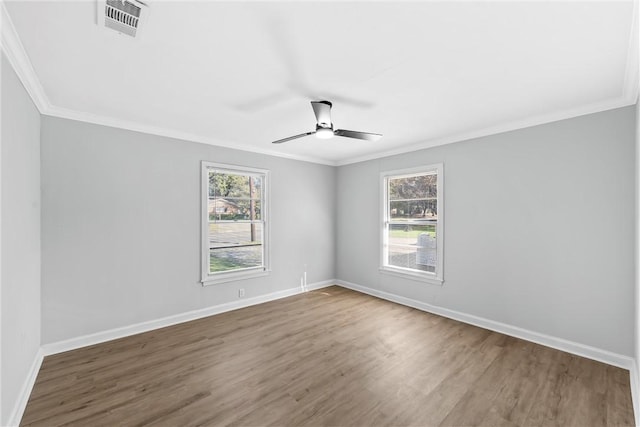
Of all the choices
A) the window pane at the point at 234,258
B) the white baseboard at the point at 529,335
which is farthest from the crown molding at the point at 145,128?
the white baseboard at the point at 529,335

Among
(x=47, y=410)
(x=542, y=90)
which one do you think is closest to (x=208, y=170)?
(x=47, y=410)

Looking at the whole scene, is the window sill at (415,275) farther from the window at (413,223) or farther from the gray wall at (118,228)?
the gray wall at (118,228)

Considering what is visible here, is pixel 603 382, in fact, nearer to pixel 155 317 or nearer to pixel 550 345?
pixel 550 345

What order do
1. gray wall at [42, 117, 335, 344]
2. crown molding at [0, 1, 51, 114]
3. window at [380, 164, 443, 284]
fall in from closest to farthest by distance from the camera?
crown molding at [0, 1, 51, 114]
gray wall at [42, 117, 335, 344]
window at [380, 164, 443, 284]

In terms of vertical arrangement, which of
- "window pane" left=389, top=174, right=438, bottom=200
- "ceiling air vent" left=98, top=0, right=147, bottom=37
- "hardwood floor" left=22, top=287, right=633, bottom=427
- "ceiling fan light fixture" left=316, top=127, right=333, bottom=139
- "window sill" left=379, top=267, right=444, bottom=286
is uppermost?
"ceiling air vent" left=98, top=0, right=147, bottom=37

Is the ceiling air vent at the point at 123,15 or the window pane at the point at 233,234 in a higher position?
the ceiling air vent at the point at 123,15

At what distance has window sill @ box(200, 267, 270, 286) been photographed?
14.1ft

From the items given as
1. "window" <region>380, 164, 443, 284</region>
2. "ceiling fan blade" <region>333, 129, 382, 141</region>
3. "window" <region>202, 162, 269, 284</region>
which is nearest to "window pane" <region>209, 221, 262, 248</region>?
"window" <region>202, 162, 269, 284</region>

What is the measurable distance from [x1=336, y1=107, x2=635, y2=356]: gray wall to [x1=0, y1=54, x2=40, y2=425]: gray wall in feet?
15.1

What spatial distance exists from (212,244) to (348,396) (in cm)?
295

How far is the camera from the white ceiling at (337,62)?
167cm

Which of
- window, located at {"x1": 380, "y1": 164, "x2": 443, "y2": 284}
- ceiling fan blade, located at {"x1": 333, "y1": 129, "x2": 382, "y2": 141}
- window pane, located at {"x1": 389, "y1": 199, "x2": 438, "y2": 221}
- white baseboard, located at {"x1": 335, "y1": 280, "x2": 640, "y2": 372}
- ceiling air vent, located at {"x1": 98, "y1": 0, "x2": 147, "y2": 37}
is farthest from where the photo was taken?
window pane, located at {"x1": 389, "y1": 199, "x2": 438, "y2": 221}

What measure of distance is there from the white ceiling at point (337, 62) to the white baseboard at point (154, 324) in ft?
8.25

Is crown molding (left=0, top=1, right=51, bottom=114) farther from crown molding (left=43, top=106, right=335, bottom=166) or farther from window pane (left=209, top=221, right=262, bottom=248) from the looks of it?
window pane (left=209, top=221, right=262, bottom=248)
